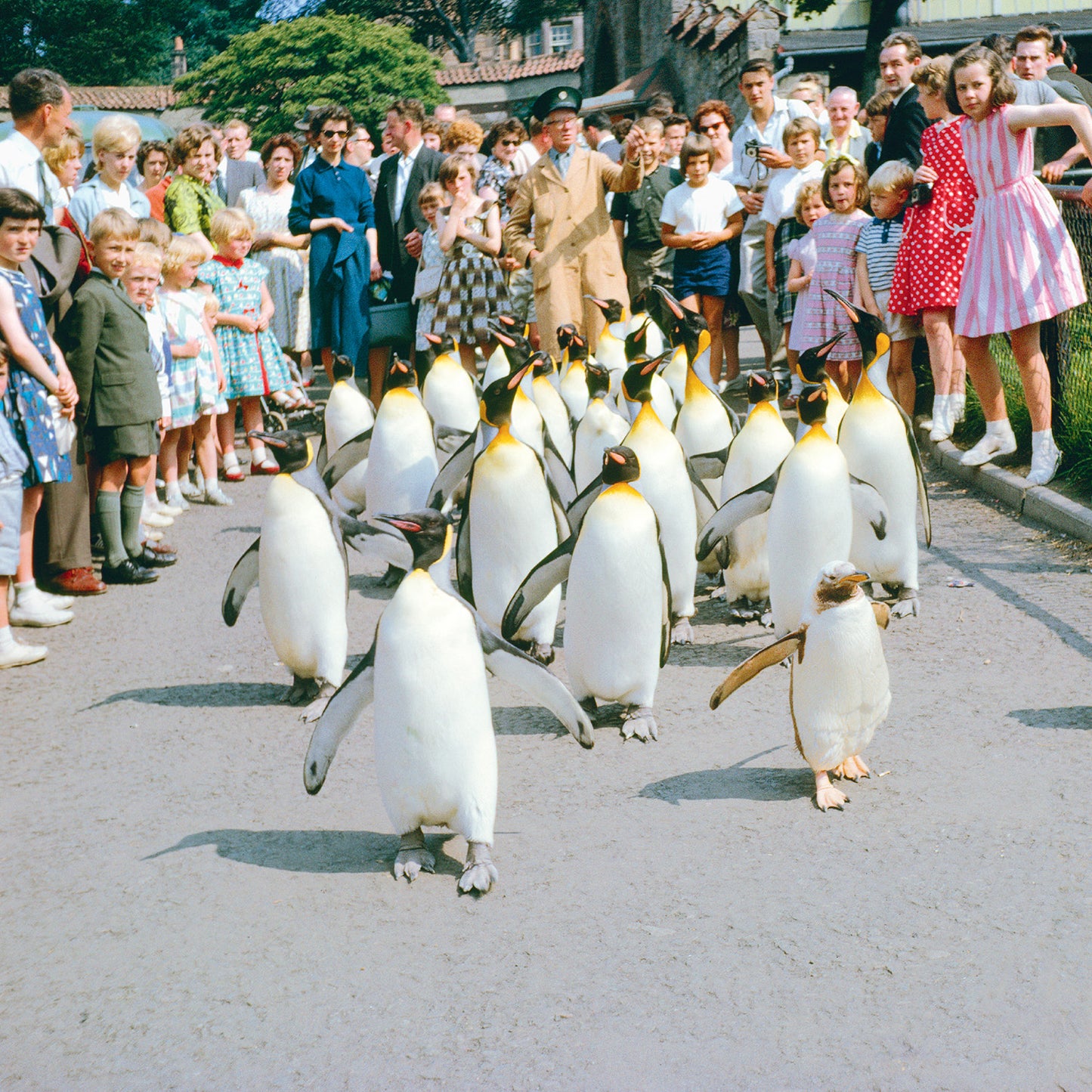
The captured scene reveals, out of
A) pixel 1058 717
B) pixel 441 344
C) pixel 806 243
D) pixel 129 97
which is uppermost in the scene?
pixel 129 97

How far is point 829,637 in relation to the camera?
11.2ft

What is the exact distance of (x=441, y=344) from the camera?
719 centimetres

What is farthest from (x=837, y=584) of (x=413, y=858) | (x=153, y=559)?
(x=153, y=559)

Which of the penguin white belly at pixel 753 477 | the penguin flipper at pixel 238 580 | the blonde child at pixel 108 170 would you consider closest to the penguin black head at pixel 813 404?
the penguin white belly at pixel 753 477

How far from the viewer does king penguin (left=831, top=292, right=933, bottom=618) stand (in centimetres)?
514

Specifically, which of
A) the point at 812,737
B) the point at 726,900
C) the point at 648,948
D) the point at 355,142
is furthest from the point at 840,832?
the point at 355,142

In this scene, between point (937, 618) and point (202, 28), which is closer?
point (937, 618)

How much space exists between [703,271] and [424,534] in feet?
20.7

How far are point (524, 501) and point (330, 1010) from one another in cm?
241

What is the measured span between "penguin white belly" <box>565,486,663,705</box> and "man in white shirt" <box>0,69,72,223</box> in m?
3.24

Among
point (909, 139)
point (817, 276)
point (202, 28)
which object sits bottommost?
point (817, 276)

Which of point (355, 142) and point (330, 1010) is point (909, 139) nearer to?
point (355, 142)

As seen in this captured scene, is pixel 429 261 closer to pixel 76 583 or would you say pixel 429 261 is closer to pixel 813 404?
pixel 76 583

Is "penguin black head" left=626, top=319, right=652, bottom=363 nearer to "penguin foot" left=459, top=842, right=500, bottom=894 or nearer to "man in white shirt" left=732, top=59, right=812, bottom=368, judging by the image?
"man in white shirt" left=732, top=59, right=812, bottom=368
